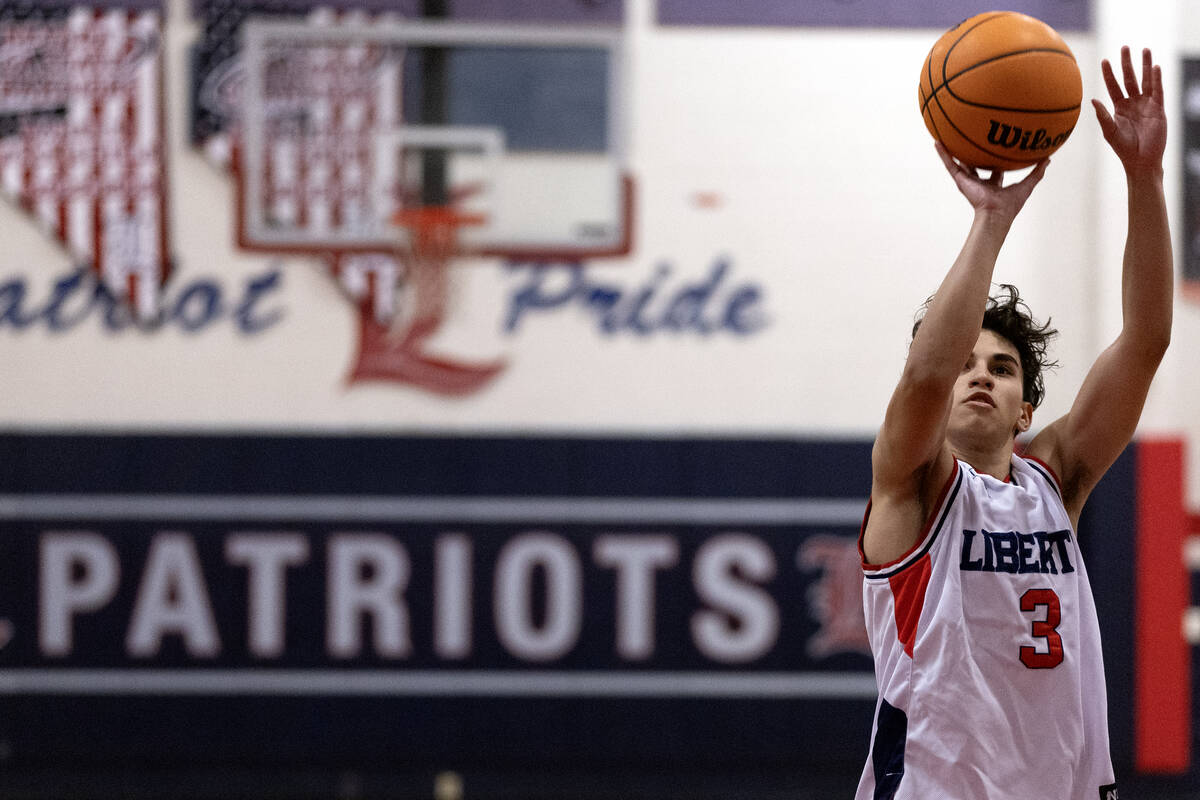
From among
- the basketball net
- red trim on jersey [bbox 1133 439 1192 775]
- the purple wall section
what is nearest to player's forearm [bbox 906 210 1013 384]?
the basketball net

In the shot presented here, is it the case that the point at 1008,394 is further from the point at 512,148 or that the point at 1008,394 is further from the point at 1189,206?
the point at 1189,206

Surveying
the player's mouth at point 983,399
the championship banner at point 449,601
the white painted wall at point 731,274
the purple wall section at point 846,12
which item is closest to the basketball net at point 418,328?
the white painted wall at point 731,274

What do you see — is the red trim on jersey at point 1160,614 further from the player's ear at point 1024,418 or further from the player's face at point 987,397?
the player's face at point 987,397

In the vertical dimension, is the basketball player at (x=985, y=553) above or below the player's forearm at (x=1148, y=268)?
below

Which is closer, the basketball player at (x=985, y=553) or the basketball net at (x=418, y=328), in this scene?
the basketball player at (x=985, y=553)

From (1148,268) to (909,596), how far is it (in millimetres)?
631

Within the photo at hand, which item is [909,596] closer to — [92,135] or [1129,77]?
[1129,77]

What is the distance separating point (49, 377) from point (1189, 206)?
13.2ft

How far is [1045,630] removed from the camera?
1.56 meters

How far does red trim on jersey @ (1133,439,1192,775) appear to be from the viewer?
12.7ft

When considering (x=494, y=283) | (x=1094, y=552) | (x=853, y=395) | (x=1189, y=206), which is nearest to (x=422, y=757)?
(x=494, y=283)

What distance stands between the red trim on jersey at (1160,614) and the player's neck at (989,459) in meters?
2.51

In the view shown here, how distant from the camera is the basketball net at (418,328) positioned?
386cm

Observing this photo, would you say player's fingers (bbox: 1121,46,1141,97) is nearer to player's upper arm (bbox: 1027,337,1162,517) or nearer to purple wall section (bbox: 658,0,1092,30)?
player's upper arm (bbox: 1027,337,1162,517)
